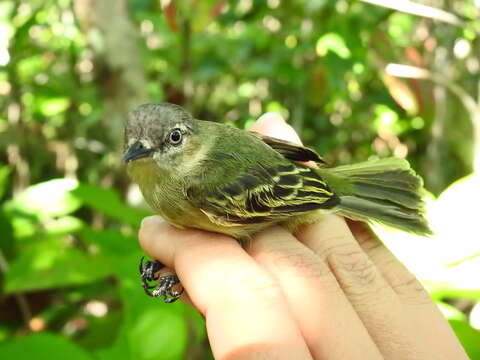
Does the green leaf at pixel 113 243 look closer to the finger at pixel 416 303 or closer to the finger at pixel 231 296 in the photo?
the finger at pixel 231 296

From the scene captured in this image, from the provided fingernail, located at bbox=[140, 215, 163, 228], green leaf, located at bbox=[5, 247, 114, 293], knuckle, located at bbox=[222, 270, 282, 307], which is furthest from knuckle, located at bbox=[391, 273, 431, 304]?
green leaf, located at bbox=[5, 247, 114, 293]

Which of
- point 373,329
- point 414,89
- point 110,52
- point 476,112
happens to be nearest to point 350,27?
point 414,89

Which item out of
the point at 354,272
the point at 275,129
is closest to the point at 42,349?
the point at 354,272

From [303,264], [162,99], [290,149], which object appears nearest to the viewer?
[303,264]

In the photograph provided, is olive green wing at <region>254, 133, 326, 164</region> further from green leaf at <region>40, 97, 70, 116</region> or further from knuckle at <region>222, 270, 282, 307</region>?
green leaf at <region>40, 97, 70, 116</region>

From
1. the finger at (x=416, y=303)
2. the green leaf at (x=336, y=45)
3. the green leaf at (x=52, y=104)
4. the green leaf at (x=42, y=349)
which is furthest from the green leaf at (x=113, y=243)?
the green leaf at (x=336, y=45)

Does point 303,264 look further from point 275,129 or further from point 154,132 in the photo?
point 275,129
